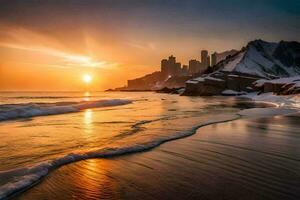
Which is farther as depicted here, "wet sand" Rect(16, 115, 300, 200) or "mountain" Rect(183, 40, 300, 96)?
"mountain" Rect(183, 40, 300, 96)

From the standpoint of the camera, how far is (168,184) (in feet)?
18.7

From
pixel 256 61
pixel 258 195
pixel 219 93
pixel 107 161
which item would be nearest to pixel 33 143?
pixel 107 161

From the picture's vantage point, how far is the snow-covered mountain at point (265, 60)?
14625 centimetres

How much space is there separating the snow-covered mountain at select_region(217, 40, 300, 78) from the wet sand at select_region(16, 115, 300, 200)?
13292 centimetres

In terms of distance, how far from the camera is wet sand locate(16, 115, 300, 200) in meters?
5.19

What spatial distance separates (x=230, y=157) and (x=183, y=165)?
162 centimetres

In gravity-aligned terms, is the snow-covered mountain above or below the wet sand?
above

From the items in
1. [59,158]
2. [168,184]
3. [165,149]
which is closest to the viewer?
[168,184]

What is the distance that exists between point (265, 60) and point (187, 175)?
7094 inches

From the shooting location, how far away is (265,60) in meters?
170

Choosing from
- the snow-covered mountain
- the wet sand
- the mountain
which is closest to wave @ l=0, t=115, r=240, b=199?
the wet sand

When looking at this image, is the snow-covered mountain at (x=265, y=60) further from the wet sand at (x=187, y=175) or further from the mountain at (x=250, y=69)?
the wet sand at (x=187, y=175)

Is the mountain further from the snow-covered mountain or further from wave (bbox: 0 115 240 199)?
wave (bbox: 0 115 240 199)

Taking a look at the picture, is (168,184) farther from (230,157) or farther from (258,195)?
(230,157)
